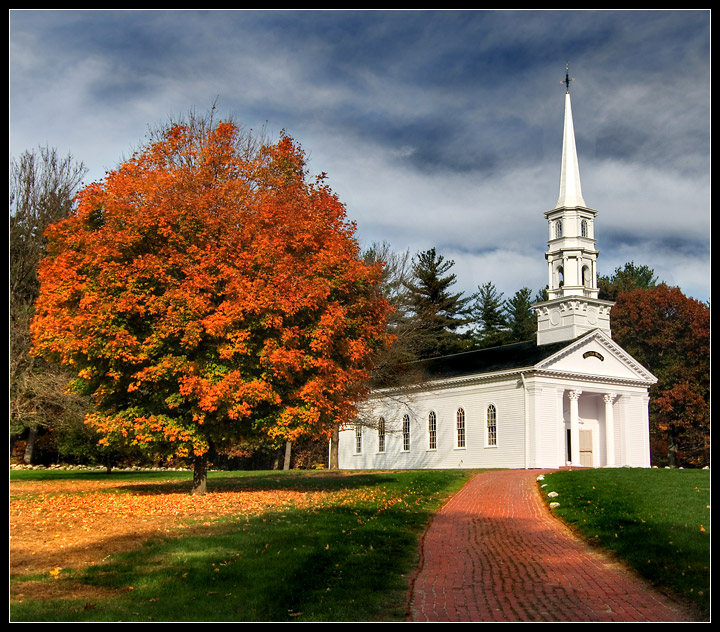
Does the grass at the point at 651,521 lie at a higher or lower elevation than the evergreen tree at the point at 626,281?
lower

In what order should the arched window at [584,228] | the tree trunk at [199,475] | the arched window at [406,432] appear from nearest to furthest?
the tree trunk at [199,475] < the arched window at [584,228] < the arched window at [406,432]

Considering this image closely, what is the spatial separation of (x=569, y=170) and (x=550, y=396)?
14.2m

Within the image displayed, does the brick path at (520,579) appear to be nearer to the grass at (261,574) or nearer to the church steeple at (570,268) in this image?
the grass at (261,574)

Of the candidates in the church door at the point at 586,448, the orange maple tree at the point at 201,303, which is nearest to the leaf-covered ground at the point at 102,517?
the orange maple tree at the point at 201,303

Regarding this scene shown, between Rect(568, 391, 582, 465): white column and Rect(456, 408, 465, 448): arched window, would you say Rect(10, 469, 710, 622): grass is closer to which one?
Rect(568, 391, 582, 465): white column

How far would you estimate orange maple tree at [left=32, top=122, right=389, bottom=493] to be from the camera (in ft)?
58.9

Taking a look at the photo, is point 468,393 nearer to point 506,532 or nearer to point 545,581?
point 506,532

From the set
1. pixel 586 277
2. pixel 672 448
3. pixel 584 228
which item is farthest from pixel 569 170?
pixel 672 448

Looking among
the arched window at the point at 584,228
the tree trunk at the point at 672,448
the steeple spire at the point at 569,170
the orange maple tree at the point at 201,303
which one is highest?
the steeple spire at the point at 569,170

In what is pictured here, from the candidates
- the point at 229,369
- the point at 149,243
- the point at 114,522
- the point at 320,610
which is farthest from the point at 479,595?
the point at 149,243

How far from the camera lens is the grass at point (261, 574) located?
830cm

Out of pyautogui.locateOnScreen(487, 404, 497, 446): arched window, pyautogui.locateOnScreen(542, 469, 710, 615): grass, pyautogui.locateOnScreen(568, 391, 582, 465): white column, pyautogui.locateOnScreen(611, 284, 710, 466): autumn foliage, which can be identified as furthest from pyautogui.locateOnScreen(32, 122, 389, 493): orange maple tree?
pyautogui.locateOnScreen(611, 284, 710, 466): autumn foliage

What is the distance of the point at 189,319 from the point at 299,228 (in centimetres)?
361

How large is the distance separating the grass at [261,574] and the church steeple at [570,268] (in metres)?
30.0
